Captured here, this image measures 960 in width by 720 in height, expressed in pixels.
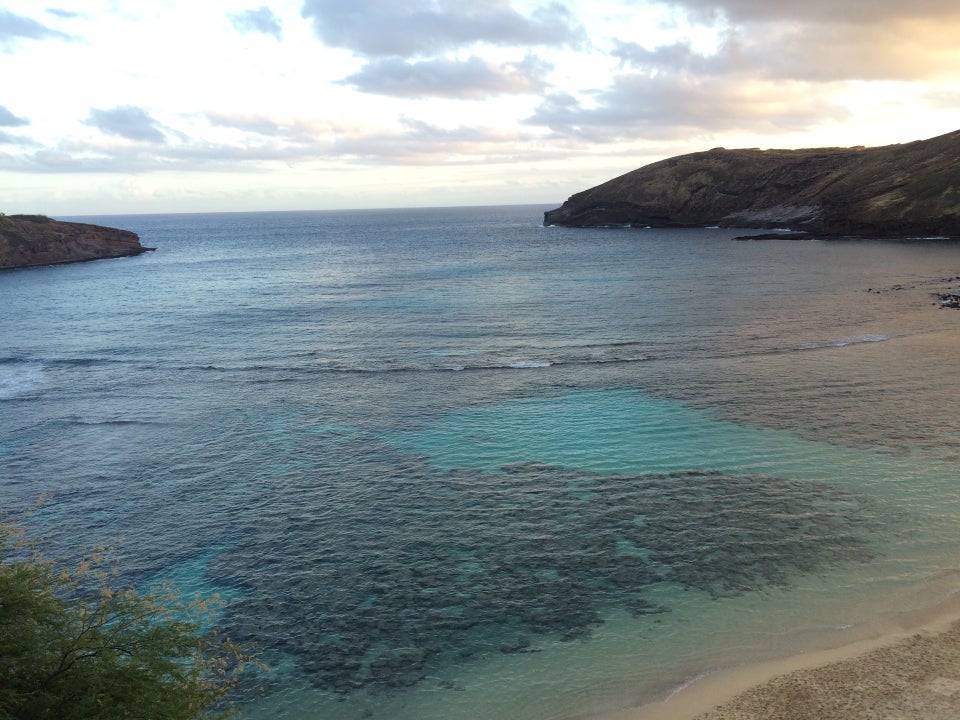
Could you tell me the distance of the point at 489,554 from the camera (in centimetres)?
2758

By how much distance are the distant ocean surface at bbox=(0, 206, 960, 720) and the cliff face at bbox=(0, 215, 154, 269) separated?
319ft

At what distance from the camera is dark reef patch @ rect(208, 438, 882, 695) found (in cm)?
2272

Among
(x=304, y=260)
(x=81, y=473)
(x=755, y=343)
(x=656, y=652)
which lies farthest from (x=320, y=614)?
(x=304, y=260)

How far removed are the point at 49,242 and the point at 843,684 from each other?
182880 millimetres

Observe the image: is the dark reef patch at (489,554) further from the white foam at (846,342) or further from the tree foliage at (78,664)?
the white foam at (846,342)

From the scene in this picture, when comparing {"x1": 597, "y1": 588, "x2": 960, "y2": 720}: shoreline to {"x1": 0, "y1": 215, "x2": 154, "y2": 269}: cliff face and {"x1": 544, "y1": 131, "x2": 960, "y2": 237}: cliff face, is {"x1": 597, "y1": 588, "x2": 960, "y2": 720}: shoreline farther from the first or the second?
{"x1": 0, "y1": 215, "x2": 154, "y2": 269}: cliff face

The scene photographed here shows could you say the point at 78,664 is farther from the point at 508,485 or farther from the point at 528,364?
the point at 528,364

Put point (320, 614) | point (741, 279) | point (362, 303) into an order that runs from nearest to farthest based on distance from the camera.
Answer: point (320, 614) < point (362, 303) < point (741, 279)

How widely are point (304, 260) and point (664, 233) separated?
3606 inches

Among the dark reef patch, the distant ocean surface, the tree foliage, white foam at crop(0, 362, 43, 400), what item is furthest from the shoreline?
white foam at crop(0, 362, 43, 400)

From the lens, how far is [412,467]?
3672cm

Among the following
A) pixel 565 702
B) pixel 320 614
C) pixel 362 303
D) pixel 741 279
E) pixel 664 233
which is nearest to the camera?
pixel 565 702

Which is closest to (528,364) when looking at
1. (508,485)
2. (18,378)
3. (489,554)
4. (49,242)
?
(508,485)

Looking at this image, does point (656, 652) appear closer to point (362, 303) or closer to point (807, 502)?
point (807, 502)
